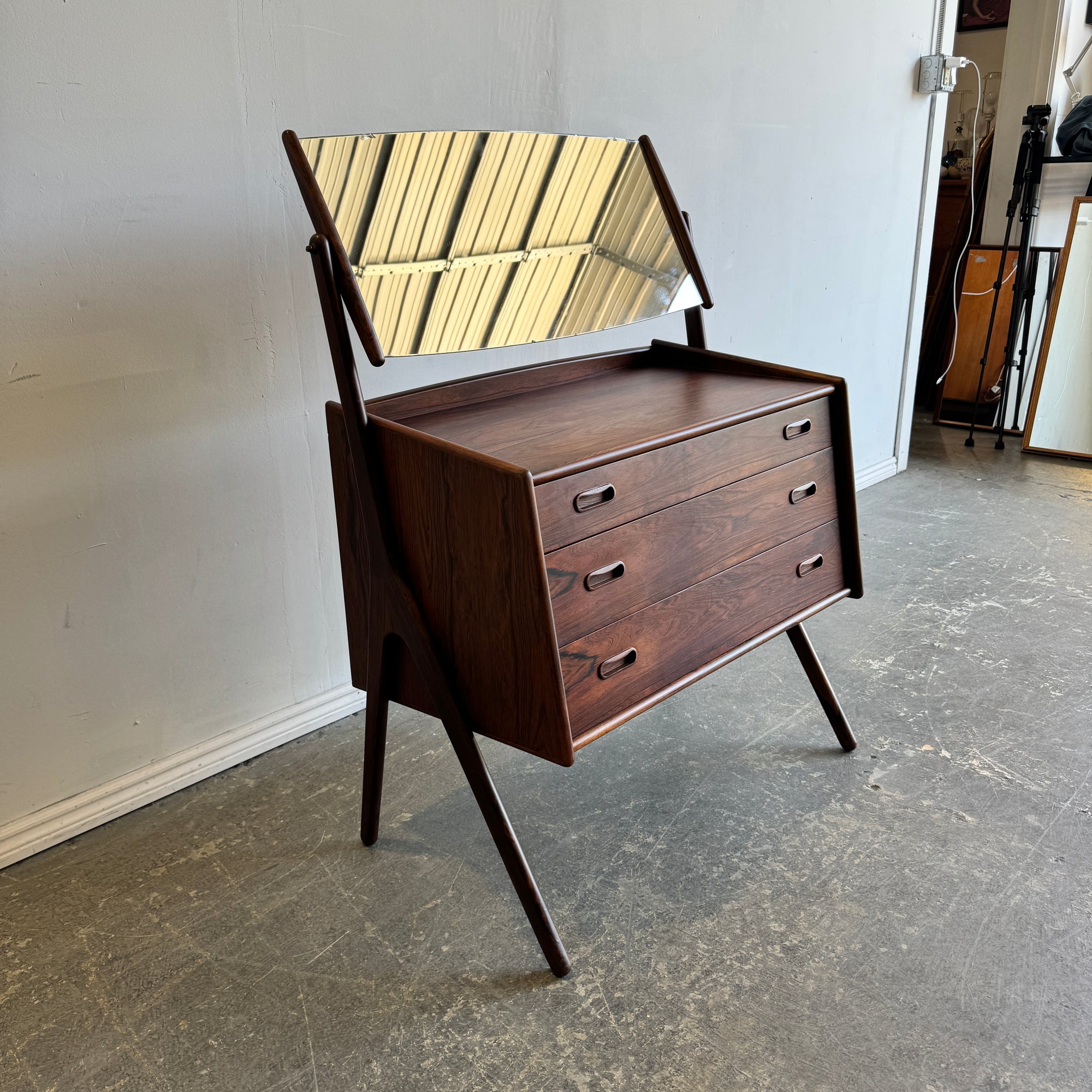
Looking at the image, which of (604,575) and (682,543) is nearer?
(604,575)

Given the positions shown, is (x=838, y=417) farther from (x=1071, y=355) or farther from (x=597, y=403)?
(x=1071, y=355)

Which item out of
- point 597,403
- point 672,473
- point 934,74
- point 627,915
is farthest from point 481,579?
point 934,74

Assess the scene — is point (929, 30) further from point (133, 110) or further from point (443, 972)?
point (443, 972)

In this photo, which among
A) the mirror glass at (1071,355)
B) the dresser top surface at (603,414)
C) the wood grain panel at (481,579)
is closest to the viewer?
the wood grain panel at (481,579)

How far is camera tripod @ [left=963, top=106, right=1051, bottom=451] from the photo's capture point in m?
4.37

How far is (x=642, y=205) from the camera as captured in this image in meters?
1.89

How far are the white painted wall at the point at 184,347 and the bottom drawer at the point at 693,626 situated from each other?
0.91 m

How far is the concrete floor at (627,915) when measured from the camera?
135 cm

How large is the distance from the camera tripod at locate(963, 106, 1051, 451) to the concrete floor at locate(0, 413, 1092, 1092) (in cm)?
245

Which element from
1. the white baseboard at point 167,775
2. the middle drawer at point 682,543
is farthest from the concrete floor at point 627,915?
the middle drawer at point 682,543

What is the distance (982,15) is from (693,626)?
5678 millimetres

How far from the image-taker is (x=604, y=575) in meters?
1.45

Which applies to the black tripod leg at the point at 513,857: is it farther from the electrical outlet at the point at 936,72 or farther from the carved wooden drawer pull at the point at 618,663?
the electrical outlet at the point at 936,72

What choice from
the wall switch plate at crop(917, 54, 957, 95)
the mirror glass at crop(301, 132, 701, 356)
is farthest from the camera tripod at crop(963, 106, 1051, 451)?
the mirror glass at crop(301, 132, 701, 356)
